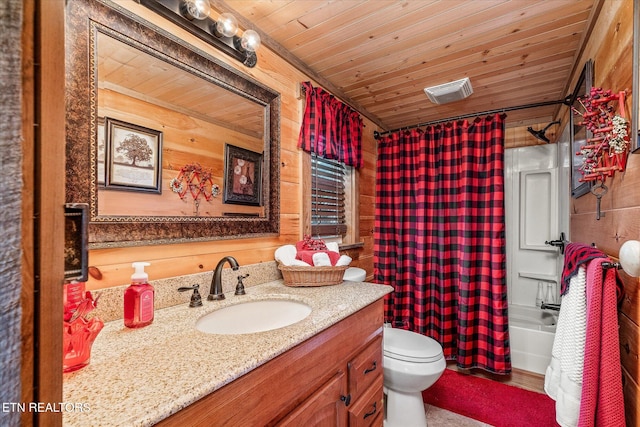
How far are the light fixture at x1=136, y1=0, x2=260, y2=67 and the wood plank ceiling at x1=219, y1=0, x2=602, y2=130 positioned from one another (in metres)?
0.14

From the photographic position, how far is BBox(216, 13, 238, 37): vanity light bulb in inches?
48.0

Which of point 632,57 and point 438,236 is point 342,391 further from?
point 438,236

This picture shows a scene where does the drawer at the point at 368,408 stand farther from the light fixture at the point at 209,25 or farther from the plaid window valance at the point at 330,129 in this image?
the light fixture at the point at 209,25

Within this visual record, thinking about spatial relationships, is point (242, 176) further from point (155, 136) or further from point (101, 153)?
point (101, 153)

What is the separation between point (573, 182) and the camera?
1785 mm

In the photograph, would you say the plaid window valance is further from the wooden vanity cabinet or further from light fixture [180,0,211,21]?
the wooden vanity cabinet

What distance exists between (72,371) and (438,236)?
2300mm

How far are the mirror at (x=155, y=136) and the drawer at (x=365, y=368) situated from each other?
2.41ft

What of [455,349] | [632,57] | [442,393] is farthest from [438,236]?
[632,57]

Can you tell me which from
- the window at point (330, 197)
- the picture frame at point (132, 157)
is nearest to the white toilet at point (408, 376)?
the window at point (330, 197)

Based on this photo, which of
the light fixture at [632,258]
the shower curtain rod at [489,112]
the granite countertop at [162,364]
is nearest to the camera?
the granite countertop at [162,364]

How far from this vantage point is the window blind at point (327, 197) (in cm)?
198

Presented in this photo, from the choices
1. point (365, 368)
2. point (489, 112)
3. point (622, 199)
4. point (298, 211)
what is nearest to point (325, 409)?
point (365, 368)

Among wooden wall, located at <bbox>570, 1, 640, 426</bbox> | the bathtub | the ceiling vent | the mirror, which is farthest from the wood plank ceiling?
the bathtub
